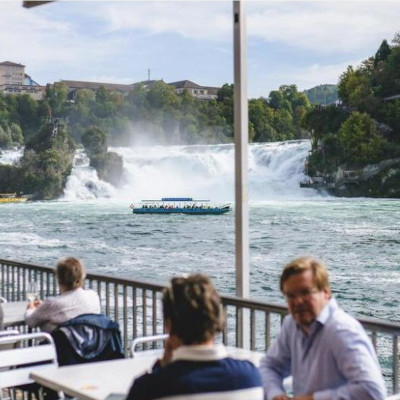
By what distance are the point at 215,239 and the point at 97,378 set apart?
5053cm

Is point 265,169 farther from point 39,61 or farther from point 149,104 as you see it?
point 39,61

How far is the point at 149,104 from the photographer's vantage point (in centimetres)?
4953

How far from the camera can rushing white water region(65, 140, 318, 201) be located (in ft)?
159

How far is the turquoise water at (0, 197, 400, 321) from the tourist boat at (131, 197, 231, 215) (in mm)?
607

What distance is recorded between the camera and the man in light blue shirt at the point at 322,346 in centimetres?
205

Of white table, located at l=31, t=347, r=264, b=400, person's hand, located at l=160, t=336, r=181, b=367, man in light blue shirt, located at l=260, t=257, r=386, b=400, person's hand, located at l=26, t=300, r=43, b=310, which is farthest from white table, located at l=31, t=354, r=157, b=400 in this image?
person's hand, located at l=26, t=300, r=43, b=310

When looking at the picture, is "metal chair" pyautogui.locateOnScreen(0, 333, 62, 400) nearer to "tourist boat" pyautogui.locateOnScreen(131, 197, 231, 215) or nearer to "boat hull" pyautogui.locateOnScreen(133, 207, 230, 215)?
"tourist boat" pyautogui.locateOnScreen(131, 197, 231, 215)

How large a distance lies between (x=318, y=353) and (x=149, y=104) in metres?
48.0

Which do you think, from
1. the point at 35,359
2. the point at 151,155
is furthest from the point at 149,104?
the point at 35,359

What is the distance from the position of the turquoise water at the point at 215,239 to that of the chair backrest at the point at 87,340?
39029 millimetres

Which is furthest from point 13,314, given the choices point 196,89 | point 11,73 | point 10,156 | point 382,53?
point 382,53

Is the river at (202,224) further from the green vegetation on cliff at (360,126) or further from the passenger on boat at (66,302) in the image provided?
the passenger on boat at (66,302)

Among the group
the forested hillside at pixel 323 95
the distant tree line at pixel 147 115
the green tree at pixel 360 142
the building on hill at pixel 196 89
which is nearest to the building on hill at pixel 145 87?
the building on hill at pixel 196 89

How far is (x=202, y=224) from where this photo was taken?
184ft
